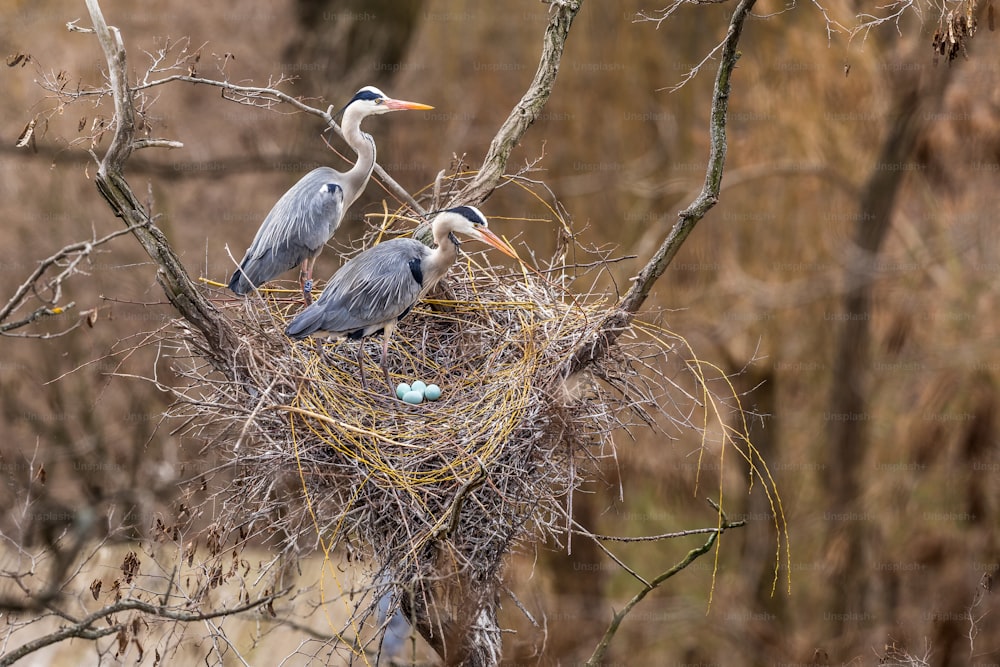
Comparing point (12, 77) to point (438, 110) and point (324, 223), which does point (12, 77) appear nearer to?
point (438, 110)

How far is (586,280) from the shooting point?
1038 centimetres

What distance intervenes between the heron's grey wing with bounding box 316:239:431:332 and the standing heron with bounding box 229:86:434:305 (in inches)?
9.3

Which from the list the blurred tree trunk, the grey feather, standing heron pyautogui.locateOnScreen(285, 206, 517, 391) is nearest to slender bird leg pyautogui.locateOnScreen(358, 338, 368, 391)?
standing heron pyautogui.locateOnScreen(285, 206, 517, 391)

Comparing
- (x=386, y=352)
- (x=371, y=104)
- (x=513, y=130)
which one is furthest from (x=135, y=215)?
(x=513, y=130)

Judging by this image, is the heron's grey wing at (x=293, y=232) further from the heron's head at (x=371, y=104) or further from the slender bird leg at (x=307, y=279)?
the heron's head at (x=371, y=104)

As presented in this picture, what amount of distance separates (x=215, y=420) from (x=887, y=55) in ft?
24.9

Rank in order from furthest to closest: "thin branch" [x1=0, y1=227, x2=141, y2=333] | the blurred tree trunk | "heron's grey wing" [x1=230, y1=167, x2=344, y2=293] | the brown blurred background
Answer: the blurred tree trunk, the brown blurred background, "heron's grey wing" [x1=230, y1=167, x2=344, y2=293], "thin branch" [x1=0, y1=227, x2=141, y2=333]

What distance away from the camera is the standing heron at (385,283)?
4.93 m

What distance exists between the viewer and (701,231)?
34.2ft

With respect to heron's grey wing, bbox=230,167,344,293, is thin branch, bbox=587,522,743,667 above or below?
below

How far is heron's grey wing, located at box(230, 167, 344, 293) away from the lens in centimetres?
523

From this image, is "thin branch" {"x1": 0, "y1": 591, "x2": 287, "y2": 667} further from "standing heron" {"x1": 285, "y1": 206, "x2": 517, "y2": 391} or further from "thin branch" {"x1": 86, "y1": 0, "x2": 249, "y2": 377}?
"standing heron" {"x1": 285, "y1": 206, "x2": 517, "y2": 391}

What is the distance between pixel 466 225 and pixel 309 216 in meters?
0.78

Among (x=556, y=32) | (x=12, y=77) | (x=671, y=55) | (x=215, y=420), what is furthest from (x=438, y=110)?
(x=215, y=420)
